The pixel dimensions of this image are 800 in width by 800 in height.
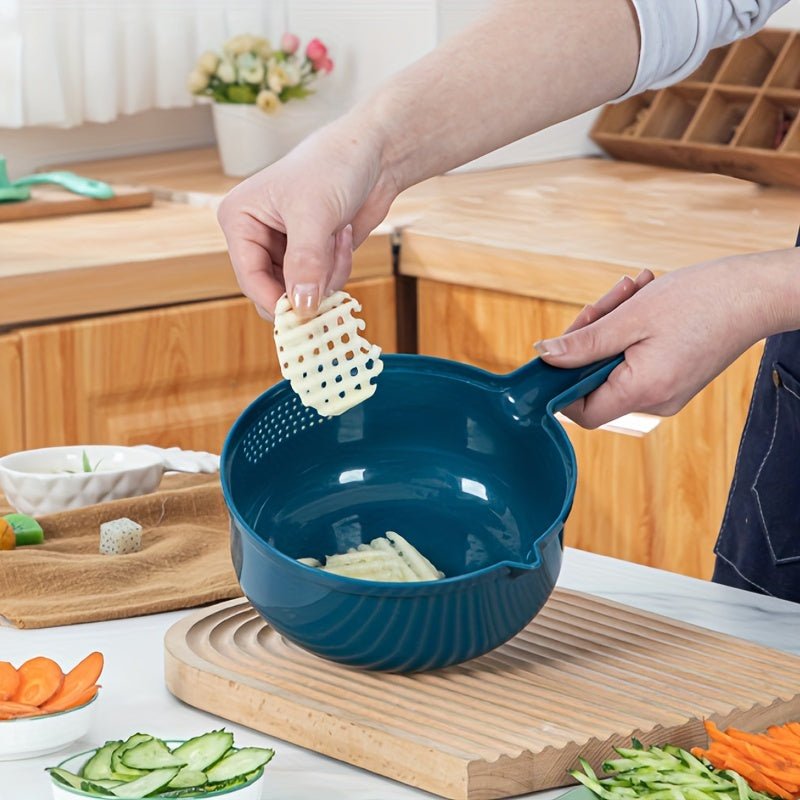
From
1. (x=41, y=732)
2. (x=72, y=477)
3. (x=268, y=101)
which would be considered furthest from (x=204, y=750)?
(x=268, y=101)

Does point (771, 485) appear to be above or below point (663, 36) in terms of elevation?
below

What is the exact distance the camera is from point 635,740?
2.76 feet

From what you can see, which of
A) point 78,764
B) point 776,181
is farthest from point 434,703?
point 776,181

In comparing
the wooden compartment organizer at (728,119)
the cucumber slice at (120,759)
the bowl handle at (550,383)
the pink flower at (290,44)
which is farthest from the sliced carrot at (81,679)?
the pink flower at (290,44)

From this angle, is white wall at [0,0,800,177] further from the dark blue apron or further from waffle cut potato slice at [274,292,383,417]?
waffle cut potato slice at [274,292,383,417]

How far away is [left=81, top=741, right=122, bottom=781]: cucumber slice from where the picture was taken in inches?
29.4

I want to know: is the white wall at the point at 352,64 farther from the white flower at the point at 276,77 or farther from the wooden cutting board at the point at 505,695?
the wooden cutting board at the point at 505,695

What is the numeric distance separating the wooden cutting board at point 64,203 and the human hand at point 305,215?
1357mm

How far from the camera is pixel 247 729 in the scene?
0.92 metres

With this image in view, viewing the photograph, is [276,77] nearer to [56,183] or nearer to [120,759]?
[56,183]

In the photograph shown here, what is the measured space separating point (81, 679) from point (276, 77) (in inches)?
75.4

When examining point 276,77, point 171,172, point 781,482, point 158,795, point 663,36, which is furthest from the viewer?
point 171,172

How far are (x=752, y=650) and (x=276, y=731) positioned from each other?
34 cm

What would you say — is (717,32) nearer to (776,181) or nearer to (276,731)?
(276,731)
